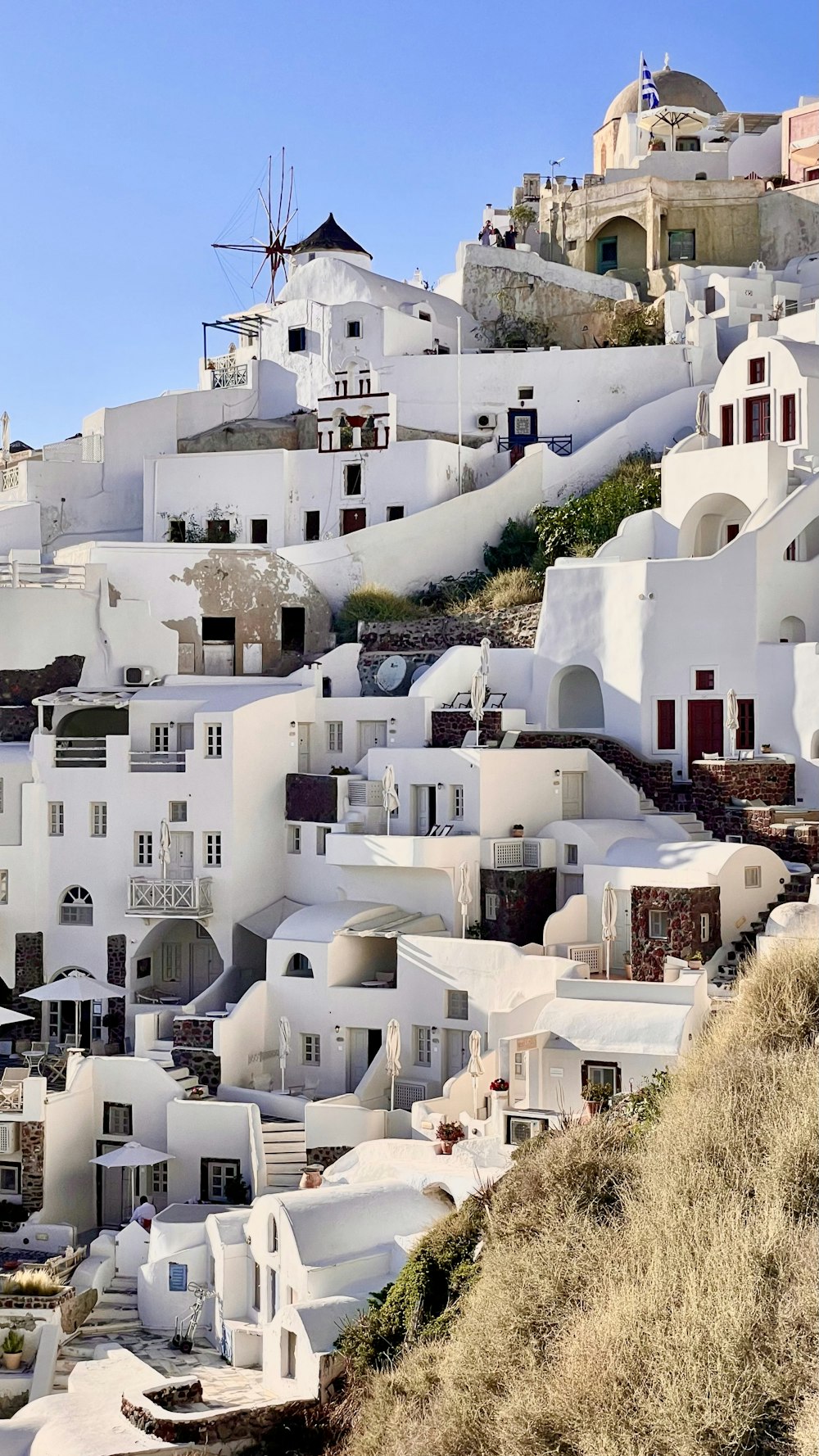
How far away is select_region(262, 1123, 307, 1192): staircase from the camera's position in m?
32.9

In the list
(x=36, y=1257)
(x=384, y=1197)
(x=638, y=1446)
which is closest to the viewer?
(x=638, y=1446)

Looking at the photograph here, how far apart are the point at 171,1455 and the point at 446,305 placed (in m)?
39.2

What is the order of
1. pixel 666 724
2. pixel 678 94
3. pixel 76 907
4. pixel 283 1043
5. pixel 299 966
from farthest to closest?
1. pixel 678 94
2. pixel 76 907
3. pixel 666 724
4. pixel 299 966
5. pixel 283 1043

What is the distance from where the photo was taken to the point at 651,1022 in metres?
30.3

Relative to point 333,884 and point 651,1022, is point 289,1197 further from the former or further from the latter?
point 333,884

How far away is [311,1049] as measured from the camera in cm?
3681

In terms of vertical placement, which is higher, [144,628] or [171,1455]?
[144,628]

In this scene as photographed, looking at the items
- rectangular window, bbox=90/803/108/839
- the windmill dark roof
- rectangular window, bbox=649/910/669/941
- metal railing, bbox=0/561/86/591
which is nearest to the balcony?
rectangular window, bbox=90/803/108/839

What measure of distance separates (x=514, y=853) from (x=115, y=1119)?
9.62m

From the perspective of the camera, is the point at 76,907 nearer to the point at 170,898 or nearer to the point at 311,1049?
the point at 170,898

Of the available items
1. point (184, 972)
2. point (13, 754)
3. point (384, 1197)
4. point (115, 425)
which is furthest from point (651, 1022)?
point (115, 425)

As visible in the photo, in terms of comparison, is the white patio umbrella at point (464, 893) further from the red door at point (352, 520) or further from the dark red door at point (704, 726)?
the red door at point (352, 520)


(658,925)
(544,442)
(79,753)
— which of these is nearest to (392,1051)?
(658,925)

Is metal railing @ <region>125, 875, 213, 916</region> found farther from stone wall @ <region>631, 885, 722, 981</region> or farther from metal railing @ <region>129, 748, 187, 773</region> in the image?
stone wall @ <region>631, 885, 722, 981</region>
